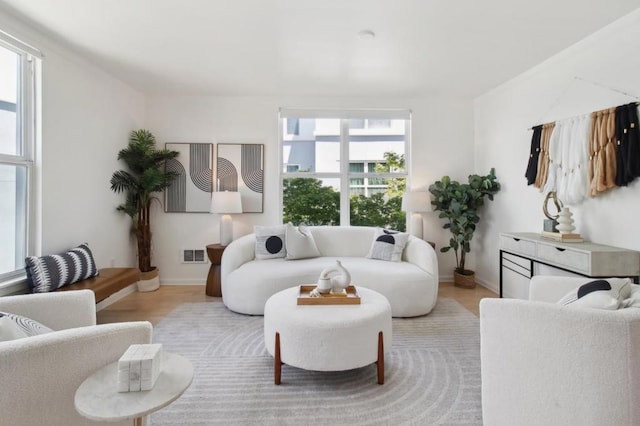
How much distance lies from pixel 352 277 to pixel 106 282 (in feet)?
7.37

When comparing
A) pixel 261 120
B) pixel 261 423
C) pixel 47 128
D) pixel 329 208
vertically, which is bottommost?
pixel 261 423

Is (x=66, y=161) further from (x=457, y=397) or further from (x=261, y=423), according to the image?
(x=457, y=397)

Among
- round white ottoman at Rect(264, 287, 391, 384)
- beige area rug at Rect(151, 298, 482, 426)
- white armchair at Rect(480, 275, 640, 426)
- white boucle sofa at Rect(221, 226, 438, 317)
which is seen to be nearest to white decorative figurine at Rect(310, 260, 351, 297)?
round white ottoman at Rect(264, 287, 391, 384)

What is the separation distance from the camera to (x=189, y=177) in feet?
13.4

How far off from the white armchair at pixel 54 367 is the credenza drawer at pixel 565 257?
2.84 m

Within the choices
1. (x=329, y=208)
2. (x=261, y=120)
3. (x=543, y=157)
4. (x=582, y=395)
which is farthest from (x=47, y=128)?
(x=543, y=157)

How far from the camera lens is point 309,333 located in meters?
1.83

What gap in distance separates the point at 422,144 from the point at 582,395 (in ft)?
11.7

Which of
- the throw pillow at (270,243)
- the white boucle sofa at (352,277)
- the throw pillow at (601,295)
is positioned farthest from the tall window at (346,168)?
the throw pillow at (601,295)

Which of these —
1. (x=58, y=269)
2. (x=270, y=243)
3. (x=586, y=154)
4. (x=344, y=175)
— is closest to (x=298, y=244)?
(x=270, y=243)

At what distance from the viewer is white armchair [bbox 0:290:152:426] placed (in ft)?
3.25

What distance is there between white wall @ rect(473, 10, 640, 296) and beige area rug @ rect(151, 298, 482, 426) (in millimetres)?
1382

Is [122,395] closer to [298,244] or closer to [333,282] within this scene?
[333,282]

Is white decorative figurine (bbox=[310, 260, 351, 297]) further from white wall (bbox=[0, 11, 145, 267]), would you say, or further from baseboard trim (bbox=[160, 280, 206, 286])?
baseboard trim (bbox=[160, 280, 206, 286])
